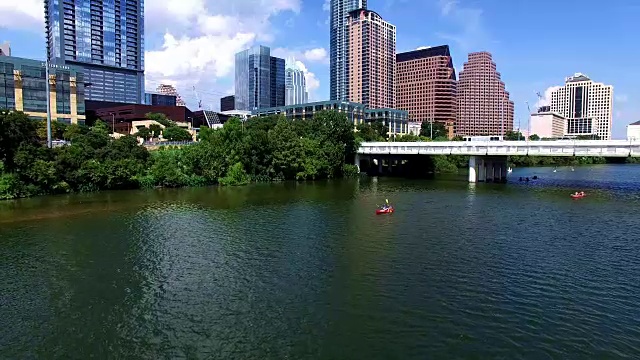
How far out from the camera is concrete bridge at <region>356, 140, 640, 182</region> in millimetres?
77125

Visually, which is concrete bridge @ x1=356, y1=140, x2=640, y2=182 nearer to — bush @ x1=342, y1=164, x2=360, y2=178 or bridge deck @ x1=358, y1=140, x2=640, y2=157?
bridge deck @ x1=358, y1=140, x2=640, y2=157

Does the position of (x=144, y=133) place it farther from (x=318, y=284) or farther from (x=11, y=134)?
(x=318, y=284)

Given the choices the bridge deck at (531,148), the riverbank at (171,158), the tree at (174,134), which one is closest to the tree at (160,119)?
the tree at (174,134)

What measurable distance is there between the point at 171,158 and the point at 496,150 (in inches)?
2513

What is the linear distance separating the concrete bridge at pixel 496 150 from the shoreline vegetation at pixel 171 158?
12.8 meters

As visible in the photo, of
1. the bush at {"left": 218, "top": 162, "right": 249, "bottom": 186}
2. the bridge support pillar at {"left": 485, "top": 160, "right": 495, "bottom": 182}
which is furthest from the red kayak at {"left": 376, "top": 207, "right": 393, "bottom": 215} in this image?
the bridge support pillar at {"left": 485, "top": 160, "right": 495, "bottom": 182}

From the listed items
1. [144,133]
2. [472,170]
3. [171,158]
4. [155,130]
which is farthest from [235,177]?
[155,130]

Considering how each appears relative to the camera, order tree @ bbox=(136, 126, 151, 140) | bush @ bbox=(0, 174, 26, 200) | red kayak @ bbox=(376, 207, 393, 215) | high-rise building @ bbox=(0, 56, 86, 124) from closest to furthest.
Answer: red kayak @ bbox=(376, 207, 393, 215) < bush @ bbox=(0, 174, 26, 200) < high-rise building @ bbox=(0, 56, 86, 124) < tree @ bbox=(136, 126, 151, 140)

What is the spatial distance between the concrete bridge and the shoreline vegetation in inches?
505

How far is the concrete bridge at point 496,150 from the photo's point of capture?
253 ft

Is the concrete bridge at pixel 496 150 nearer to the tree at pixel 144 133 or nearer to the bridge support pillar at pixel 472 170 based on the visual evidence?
the bridge support pillar at pixel 472 170

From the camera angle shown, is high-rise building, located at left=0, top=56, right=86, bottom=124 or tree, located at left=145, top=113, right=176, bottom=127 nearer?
high-rise building, located at left=0, top=56, right=86, bottom=124

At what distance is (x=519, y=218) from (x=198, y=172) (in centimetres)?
5984

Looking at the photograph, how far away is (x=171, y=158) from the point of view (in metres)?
84.4
